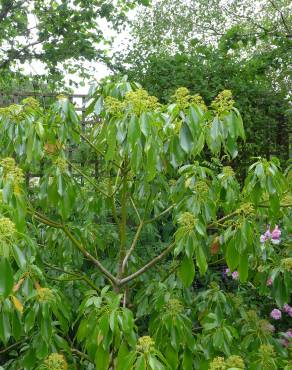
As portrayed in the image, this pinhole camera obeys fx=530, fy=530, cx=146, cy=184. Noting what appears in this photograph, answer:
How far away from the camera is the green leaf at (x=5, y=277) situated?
1.30 m

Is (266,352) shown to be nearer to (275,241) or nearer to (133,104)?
(133,104)

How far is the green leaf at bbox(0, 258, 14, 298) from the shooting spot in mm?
1305

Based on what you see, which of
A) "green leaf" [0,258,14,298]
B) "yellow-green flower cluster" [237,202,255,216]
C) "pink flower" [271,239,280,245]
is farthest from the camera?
"pink flower" [271,239,280,245]

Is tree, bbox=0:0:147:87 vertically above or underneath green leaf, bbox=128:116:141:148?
above

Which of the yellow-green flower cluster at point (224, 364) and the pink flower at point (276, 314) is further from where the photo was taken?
the pink flower at point (276, 314)

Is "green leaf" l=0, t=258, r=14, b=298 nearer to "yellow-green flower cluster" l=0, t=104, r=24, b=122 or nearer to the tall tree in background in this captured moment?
"yellow-green flower cluster" l=0, t=104, r=24, b=122

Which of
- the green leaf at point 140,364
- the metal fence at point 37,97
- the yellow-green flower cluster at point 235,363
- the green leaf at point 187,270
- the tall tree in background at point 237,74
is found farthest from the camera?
the metal fence at point 37,97

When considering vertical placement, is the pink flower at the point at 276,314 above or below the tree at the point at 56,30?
below

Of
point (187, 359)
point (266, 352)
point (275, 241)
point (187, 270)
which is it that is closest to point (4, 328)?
point (187, 270)

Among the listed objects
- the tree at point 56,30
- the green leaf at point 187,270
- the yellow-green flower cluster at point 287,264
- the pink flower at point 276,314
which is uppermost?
the tree at point 56,30

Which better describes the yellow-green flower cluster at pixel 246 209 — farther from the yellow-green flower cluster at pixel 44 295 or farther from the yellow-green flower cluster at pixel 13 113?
the yellow-green flower cluster at pixel 13 113

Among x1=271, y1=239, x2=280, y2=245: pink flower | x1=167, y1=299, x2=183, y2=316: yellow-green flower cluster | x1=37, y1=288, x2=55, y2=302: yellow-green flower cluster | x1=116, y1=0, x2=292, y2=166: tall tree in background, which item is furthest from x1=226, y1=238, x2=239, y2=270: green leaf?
x1=116, y1=0, x2=292, y2=166: tall tree in background

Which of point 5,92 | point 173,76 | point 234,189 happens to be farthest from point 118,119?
point 5,92

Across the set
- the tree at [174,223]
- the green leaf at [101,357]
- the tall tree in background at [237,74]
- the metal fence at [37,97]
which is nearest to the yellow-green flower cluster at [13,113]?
the tree at [174,223]
